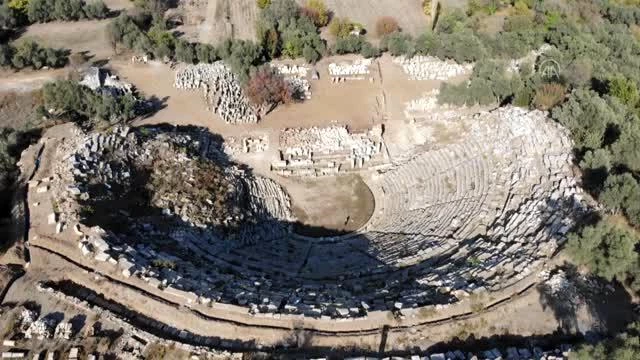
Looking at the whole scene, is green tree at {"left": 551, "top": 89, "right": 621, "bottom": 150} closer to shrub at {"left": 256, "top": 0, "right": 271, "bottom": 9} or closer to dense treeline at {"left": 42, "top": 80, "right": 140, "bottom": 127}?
dense treeline at {"left": 42, "top": 80, "right": 140, "bottom": 127}

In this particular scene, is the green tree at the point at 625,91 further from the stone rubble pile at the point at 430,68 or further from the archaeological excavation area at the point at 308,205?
the stone rubble pile at the point at 430,68

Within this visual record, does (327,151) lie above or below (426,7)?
below

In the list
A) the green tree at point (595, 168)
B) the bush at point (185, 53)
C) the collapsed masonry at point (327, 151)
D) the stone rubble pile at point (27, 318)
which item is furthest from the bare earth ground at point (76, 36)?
the green tree at point (595, 168)

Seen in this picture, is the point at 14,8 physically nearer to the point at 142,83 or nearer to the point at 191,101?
the point at 142,83

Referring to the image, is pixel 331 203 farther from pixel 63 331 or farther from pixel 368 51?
pixel 63 331

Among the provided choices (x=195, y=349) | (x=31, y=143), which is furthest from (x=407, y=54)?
(x=195, y=349)

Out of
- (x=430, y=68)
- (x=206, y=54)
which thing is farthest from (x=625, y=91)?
(x=206, y=54)
